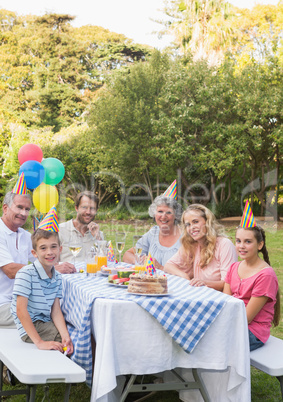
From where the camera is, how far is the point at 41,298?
3.23 meters

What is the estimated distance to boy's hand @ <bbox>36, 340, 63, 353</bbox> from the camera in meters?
3.01

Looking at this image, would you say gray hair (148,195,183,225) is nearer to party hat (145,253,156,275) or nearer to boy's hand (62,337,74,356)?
party hat (145,253,156,275)

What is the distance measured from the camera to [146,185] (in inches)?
713

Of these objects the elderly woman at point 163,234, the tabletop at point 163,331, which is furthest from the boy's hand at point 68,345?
the elderly woman at point 163,234

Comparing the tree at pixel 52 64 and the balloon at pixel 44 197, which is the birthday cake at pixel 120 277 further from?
the tree at pixel 52 64

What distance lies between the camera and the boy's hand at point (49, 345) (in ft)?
9.88

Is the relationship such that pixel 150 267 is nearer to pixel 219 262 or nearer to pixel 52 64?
pixel 219 262

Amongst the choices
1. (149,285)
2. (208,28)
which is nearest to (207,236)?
(149,285)

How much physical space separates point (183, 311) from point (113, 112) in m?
15.2

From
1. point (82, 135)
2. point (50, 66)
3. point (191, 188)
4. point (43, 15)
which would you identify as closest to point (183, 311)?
point (191, 188)

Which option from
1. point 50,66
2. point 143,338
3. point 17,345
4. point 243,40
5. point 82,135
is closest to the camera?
point 143,338

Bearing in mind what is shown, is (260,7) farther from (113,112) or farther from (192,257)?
(192,257)

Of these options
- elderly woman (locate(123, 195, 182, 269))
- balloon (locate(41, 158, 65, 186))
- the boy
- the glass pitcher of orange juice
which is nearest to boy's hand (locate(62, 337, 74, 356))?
the boy

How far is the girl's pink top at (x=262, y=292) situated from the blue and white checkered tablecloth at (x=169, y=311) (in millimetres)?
287
